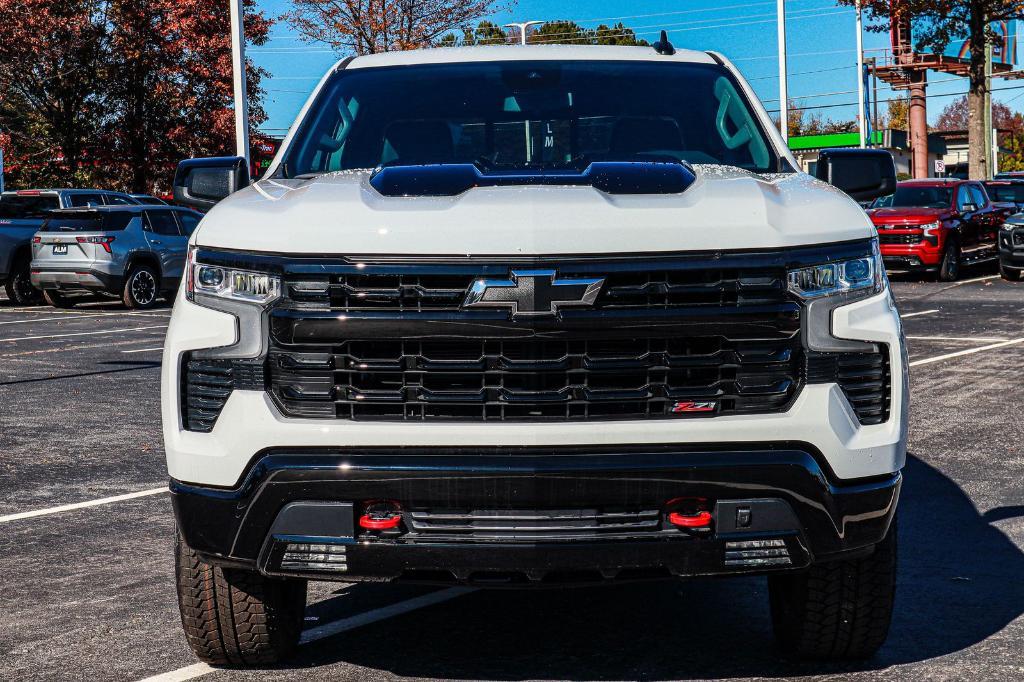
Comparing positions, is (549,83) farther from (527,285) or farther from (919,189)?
(919,189)

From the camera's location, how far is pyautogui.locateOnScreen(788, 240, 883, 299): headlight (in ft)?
12.3

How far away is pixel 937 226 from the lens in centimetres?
2358

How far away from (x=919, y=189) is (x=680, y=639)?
2171 centimetres

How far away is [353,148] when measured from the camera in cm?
526

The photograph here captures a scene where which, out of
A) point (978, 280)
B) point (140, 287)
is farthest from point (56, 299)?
point (978, 280)

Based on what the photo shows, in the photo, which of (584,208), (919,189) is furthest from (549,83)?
(919,189)

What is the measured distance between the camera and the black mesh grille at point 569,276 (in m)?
3.66

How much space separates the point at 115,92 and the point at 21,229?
1120 cm

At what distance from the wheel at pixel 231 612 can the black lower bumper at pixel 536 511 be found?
0.40 metres

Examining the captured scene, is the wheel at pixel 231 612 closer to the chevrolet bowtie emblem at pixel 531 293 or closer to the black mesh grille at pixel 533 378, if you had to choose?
the black mesh grille at pixel 533 378

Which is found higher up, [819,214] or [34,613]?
[819,214]

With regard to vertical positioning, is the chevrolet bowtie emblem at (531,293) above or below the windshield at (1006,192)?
below

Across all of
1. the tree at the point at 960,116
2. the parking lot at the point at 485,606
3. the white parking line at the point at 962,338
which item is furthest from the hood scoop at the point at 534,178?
the tree at the point at 960,116

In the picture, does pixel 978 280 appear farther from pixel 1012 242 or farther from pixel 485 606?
pixel 485 606
